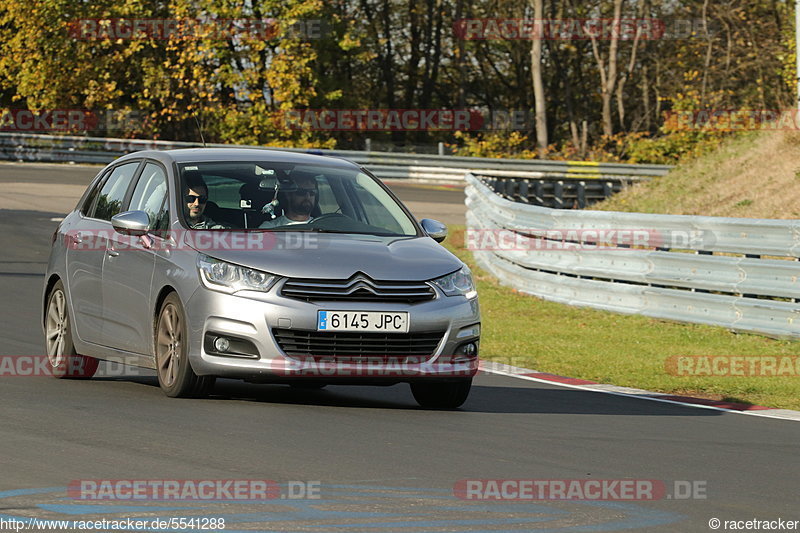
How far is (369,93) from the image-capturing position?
62625 millimetres

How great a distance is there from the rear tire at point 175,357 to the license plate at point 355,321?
2.88 ft

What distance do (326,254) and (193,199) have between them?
126 centimetres

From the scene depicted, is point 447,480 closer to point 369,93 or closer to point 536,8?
point 536,8

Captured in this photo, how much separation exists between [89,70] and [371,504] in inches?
1748

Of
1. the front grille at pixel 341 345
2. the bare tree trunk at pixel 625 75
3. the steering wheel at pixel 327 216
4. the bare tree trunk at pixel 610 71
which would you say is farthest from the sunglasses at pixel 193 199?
the bare tree trunk at pixel 625 75

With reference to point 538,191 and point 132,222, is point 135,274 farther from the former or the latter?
point 538,191

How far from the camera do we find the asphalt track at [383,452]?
18.9 ft

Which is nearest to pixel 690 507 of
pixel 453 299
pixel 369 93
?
pixel 453 299

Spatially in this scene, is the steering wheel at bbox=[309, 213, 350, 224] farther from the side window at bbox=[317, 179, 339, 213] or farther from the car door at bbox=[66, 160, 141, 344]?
the car door at bbox=[66, 160, 141, 344]

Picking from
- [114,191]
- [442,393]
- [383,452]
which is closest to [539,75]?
[114,191]

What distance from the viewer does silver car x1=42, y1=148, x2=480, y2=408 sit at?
28.4 feet
